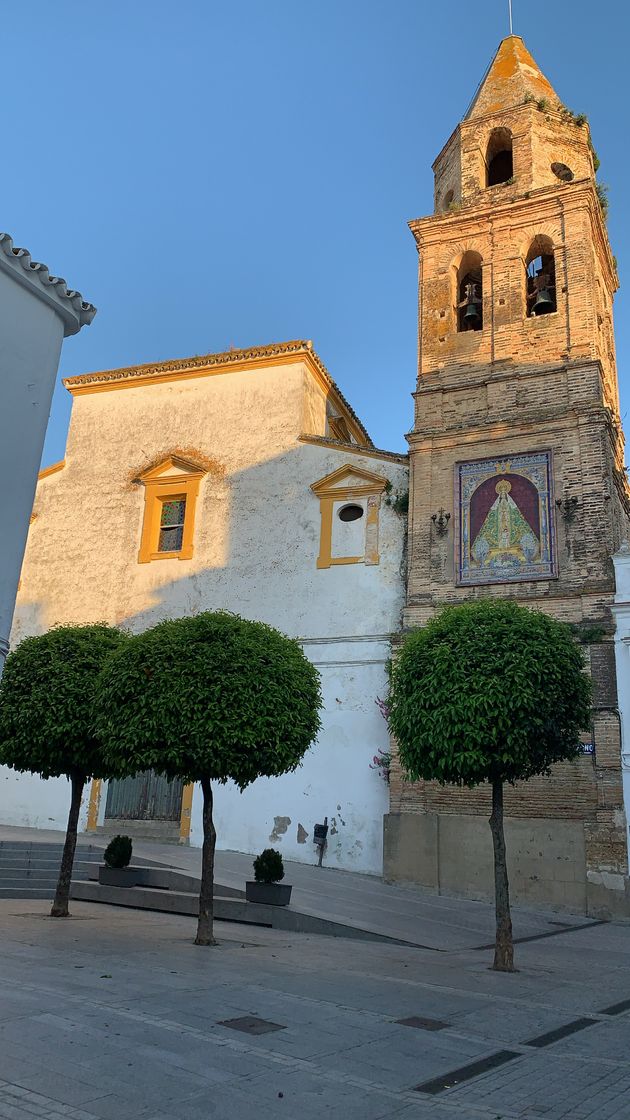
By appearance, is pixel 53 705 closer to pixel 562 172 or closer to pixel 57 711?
pixel 57 711

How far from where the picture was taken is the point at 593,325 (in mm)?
19125

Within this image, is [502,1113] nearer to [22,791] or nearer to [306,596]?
[306,596]

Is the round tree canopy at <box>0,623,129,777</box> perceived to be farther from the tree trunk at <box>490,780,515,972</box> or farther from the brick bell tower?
the brick bell tower

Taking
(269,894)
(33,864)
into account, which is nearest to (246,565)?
(33,864)

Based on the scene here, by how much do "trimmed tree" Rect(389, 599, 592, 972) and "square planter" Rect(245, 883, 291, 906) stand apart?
280 cm

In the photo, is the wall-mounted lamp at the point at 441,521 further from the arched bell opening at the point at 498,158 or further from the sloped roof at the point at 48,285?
the sloped roof at the point at 48,285

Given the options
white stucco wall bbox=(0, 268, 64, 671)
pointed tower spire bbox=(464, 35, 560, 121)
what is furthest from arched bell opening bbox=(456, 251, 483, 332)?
white stucco wall bbox=(0, 268, 64, 671)

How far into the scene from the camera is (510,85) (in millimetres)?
22938

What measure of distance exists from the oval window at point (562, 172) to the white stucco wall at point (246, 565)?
25.7ft

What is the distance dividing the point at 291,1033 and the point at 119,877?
848 cm

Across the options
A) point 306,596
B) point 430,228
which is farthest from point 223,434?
point 430,228

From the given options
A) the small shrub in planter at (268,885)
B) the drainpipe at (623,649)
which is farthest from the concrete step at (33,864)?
the drainpipe at (623,649)

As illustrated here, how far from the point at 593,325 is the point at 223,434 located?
9455mm

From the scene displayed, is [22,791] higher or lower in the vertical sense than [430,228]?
lower
